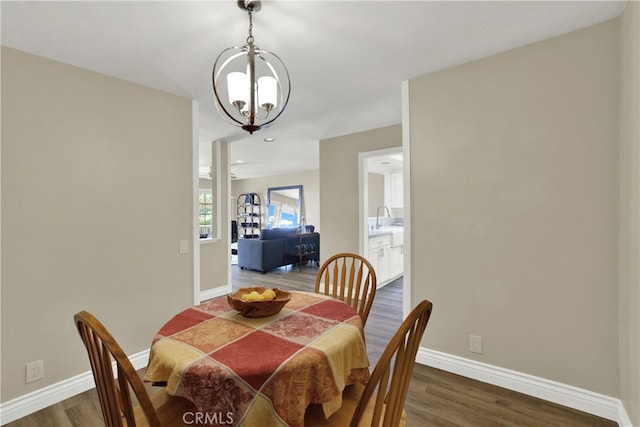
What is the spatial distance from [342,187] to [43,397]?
11.9 feet

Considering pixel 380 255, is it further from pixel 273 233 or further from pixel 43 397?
pixel 43 397

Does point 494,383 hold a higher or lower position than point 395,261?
lower

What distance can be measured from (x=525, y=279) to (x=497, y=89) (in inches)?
53.6

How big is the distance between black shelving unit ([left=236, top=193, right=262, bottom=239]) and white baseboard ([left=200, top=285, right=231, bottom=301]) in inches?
232

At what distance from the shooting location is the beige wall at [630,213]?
150cm

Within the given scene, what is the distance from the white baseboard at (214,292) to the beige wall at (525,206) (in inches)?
116

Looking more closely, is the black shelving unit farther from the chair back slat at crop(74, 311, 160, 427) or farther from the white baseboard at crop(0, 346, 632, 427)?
the chair back slat at crop(74, 311, 160, 427)

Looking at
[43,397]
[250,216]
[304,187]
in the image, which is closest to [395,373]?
[43,397]

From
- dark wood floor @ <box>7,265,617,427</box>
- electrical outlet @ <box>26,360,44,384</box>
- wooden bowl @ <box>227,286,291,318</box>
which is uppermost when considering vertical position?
wooden bowl @ <box>227,286,291,318</box>

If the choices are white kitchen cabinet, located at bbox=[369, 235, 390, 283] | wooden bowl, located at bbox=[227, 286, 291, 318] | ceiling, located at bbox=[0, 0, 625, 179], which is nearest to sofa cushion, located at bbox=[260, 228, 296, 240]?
white kitchen cabinet, located at bbox=[369, 235, 390, 283]

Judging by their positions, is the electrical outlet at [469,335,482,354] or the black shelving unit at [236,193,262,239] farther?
the black shelving unit at [236,193,262,239]

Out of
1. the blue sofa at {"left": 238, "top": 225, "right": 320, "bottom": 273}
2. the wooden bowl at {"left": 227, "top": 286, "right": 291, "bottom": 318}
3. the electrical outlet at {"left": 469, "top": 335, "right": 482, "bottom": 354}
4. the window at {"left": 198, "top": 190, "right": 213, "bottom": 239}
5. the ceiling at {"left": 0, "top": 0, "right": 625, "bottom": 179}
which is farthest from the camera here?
the window at {"left": 198, "top": 190, "right": 213, "bottom": 239}

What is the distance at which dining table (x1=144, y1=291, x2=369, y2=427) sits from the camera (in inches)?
39.3

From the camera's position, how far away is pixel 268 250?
5.95 metres
